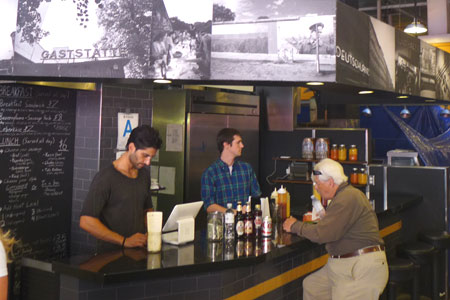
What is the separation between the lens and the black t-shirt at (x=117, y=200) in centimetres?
315

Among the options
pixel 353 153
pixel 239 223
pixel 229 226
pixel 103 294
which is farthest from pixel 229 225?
pixel 353 153

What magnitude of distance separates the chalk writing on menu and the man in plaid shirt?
1489 mm

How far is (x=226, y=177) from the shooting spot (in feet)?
14.1

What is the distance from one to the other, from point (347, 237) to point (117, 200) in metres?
1.67

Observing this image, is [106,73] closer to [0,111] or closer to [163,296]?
[0,111]

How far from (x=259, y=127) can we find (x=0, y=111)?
457 cm

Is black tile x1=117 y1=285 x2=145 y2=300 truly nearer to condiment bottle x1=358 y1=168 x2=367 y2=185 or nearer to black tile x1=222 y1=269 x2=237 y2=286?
black tile x1=222 y1=269 x2=237 y2=286

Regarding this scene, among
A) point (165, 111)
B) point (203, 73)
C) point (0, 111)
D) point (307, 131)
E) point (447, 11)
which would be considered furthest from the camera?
point (447, 11)

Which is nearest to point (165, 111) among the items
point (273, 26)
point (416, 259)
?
point (273, 26)

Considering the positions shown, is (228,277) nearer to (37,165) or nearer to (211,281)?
(211,281)

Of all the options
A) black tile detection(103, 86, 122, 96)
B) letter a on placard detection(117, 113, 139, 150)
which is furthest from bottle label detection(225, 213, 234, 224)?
black tile detection(103, 86, 122, 96)

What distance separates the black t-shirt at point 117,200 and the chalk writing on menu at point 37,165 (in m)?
1.37

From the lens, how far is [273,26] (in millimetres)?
3615

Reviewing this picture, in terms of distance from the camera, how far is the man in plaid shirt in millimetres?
4242
